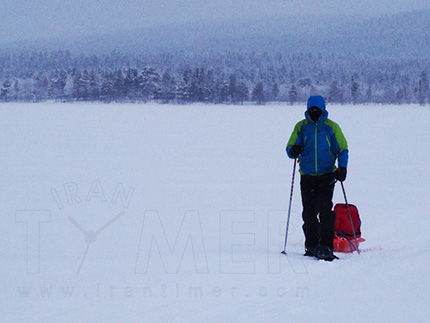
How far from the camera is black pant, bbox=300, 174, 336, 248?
453 cm

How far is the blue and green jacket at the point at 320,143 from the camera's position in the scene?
441 cm

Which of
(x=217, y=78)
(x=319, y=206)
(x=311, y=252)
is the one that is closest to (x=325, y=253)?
(x=311, y=252)

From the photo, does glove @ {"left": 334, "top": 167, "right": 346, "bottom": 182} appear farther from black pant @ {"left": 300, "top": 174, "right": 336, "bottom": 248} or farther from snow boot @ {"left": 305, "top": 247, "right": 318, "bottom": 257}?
snow boot @ {"left": 305, "top": 247, "right": 318, "bottom": 257}

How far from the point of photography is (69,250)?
557 cm

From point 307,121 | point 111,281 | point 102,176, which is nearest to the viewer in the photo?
point 111,281

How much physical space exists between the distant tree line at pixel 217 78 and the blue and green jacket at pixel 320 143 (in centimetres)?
7618

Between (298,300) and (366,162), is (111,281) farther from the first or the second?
(366,162)

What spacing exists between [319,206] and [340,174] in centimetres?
36

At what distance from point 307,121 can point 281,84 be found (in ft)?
326

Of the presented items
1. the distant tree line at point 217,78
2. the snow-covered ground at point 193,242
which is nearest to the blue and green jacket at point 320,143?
the snow-covered ground at point 193,242

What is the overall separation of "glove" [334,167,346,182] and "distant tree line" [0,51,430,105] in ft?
250

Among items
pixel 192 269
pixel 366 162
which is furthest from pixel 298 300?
pixel 366 162

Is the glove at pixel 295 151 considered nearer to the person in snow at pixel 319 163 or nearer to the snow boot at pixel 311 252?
the person in snow at pixel 319 163

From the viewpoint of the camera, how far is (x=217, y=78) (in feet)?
301
